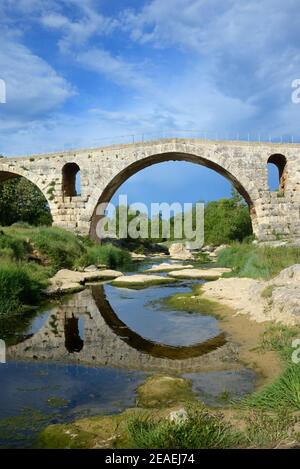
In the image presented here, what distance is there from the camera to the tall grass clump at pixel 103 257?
61.8 ft

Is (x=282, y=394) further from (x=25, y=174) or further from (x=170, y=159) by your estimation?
(x=25, y=174)

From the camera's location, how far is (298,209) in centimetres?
2436

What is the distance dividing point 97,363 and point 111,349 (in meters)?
0.79

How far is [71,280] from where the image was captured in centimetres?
1420

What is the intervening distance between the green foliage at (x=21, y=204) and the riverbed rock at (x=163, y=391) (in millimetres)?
32459

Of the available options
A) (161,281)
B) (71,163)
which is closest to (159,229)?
(71,163)

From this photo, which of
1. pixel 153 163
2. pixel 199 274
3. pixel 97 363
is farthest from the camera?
pixel 153 163

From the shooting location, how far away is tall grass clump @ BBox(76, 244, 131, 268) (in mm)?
18822

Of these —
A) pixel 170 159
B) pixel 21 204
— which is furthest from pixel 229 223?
pixel 21 204

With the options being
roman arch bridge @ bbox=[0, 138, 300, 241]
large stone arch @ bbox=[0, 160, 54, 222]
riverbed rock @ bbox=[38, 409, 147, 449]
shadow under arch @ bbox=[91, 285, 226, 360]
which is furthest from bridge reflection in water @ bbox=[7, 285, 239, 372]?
large stone arch @ bbox=[0, 160, 54, 222]

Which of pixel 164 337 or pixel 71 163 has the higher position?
pixel 71 163

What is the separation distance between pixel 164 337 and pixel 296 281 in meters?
3.12

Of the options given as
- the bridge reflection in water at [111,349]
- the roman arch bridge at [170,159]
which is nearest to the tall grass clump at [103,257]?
the roman arch bridge at [170,159]
